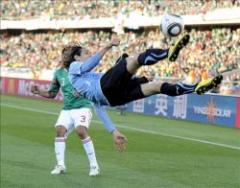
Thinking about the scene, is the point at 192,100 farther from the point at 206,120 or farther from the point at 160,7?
the point at 160,7

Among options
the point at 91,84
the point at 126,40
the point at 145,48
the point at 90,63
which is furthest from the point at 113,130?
the point at 126,40

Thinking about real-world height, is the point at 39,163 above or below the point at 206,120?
above

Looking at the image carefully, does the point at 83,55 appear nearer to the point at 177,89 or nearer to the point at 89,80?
the point at 89,80

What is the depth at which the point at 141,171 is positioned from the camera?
1266 centimetres

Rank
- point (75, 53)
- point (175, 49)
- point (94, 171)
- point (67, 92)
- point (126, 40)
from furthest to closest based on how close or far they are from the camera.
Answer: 1. point (126, 40)
2. point (67, 92)
3. point (94, 171)
4. point (75, 53)
5. point (175, 49)

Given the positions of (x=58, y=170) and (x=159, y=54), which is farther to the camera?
(x=58, y=170)

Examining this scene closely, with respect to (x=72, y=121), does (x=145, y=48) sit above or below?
below

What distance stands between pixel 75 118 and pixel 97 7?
31928 millimetres

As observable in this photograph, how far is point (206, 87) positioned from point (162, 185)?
3.19 metres

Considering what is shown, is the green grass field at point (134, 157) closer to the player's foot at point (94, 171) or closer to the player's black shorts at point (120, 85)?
the player's foot at point (94, 171)

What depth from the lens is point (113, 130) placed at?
8617 mm

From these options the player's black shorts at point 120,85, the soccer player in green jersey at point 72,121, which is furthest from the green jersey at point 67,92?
the player's black shorts at point 120,85

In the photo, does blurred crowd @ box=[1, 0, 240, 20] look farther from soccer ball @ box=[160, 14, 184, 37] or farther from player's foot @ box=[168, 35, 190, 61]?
player's foot @ box=[168, 35, 190, 61]

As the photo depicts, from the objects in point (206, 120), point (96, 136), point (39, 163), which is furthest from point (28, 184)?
point (206, 120)
